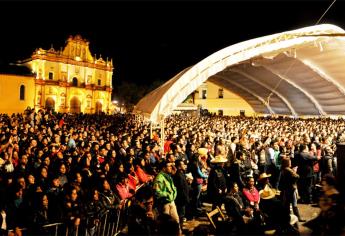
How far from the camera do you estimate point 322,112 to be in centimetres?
2114

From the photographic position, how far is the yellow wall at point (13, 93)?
143 feet

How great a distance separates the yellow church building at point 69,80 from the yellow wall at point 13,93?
0.47 feet

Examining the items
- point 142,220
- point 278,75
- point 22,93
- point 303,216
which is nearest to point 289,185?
point 303,216

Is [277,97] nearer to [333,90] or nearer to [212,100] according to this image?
[333,90]

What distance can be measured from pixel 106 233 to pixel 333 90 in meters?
16.7

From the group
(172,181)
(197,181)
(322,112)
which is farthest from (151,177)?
(322,112)

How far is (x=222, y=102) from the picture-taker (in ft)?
158

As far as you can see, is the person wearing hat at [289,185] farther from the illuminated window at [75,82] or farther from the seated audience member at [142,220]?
the illuminated window at [75,82]

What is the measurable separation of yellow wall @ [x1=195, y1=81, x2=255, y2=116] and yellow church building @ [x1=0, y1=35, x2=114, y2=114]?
23264mm

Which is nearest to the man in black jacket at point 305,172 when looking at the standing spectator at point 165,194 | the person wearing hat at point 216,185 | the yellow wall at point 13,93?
the person wearing hat at point 216,185

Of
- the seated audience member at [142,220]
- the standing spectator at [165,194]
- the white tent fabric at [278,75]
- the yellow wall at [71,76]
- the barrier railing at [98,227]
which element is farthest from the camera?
the yellow wall at [71,76]

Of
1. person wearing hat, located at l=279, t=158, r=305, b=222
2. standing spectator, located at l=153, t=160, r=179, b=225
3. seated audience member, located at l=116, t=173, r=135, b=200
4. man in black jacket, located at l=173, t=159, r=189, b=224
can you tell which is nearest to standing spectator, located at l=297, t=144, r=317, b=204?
person wearing hat, located at l=279, t=158, r=305, b=222

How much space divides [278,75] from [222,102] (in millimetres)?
29008

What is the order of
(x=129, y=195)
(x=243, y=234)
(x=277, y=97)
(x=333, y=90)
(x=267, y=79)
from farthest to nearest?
1. (x=277, y=97)
2. (x=267, y=79)
3. (x=333, y=90)
4. (x=129, y=195)
5. (x=243, y=234)
